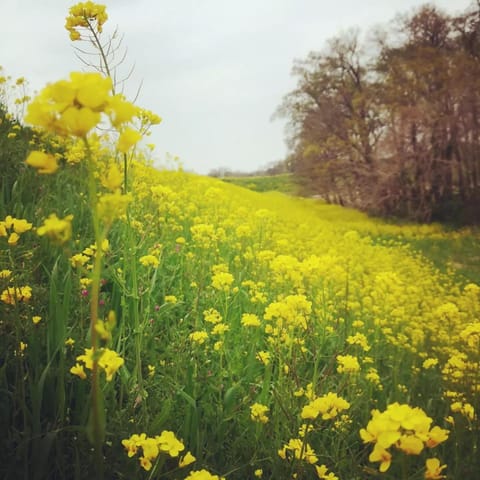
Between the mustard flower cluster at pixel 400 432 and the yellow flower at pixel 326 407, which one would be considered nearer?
the mustard flower cluster at pixel 400 432

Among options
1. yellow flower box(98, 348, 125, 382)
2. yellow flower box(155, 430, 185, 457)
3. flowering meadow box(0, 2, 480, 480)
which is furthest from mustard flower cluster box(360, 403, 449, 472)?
yellow flower box(98, 348, 125, 382)

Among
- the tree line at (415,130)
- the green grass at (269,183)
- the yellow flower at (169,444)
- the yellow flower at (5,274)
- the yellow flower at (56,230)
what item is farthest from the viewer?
the green grass at (269,183)

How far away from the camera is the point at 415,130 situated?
39.7ft

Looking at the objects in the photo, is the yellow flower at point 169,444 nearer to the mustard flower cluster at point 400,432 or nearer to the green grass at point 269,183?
the mustard flower cluster at point 400,432

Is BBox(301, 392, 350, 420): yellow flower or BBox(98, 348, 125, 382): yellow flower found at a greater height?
BBox(98, 348, 125, 382): yellow flower

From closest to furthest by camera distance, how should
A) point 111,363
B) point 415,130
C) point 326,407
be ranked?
point 111,363 → point 326,407 → point 415,130

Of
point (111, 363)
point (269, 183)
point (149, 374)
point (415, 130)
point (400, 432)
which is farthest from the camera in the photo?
point (269, 183)

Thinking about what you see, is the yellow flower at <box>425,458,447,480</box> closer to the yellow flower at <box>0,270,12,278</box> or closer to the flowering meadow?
the flowering meadow

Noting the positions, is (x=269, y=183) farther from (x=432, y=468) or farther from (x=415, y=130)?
(x=432, y=468)

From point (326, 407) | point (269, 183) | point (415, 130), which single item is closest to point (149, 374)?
point (326, 407)

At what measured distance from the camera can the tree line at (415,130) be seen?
464 inches

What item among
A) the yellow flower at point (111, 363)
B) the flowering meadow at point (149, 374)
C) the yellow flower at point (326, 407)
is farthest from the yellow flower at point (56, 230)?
the yellow flower at point (326, 407)

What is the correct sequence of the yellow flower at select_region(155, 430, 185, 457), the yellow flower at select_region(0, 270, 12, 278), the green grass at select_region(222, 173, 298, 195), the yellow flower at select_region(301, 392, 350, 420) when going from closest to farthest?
the yellow flower at select_region(155, 430, 185, 457), the yellow flower at select_region(301, 392, 350, 420), the yellow flower at select_region(0, 270, 12, 278), the green grass at select_region(222, 173, 298, 195)

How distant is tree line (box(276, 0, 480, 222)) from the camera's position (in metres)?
11.8
